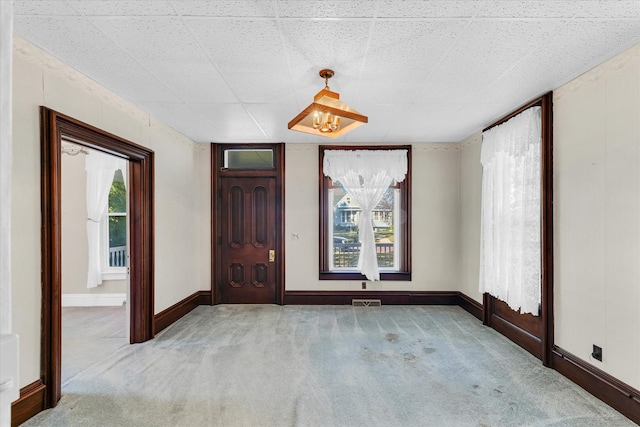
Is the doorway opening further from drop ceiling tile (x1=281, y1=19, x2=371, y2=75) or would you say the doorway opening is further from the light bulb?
drop ceiling tile (x1=281, y1=19, x2=371, y2=75)

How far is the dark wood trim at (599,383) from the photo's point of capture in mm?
2092

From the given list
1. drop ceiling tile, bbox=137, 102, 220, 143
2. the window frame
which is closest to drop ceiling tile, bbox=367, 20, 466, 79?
drop ceiling tile, bbox=137, 102, 220, 143

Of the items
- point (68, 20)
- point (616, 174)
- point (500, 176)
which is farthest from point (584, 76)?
point (68, 20)

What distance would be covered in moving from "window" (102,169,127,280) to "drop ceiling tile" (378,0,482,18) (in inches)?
186

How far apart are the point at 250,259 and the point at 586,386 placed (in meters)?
3.95

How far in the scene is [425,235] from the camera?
477cm

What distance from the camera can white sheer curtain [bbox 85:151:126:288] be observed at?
4781mm

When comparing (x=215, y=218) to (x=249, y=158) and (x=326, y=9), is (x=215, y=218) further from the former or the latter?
(x=326, y=9)

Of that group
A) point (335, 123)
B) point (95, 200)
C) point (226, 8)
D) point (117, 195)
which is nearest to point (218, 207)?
point (117, 195)

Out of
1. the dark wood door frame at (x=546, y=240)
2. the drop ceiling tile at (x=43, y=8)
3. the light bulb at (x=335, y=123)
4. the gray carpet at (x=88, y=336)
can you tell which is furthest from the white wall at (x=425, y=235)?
the drop ceiling tile at (x=43, y=8)

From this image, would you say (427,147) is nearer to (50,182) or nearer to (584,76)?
(584,76)

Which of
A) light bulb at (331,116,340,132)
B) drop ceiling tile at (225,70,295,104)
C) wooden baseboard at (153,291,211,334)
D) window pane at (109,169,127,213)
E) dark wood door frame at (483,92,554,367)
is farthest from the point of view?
window pane at (109,169,127,213)

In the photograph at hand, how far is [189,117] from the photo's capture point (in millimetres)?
3588

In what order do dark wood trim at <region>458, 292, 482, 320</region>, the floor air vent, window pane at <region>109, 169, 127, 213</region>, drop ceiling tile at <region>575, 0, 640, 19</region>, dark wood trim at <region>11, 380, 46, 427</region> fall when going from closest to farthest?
1. drop ceiling tile at <region>575, 0, 640, 19</region>
2. dark wood trim at <region>11, 380, 46, 427</region>
3. dark wood trim at <region>458, 292, 482, 320</region>
4. the floor air vent
5. window pane at <region>109, 169, 127, 213</region>
